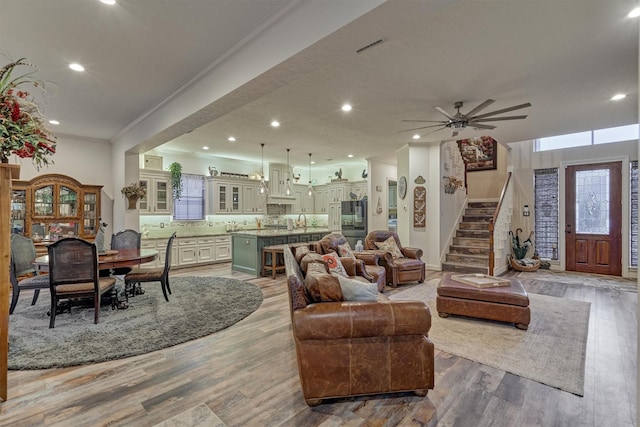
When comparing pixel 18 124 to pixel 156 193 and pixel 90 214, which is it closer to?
pixel 90 214

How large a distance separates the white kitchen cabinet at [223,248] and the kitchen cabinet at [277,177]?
6.22ft

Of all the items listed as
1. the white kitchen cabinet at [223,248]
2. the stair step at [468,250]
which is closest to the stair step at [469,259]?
the stair step at [468,250]

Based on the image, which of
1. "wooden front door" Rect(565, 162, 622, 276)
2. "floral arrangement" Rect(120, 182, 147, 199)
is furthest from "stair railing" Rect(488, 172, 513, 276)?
"floral arrangement" Rect(120, 182, 147, 199)

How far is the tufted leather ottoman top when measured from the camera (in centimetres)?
338

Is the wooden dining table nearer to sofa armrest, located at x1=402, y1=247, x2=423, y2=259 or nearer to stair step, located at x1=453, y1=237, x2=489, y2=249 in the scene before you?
sofa armrest, located at x1=402, y1=247, x2=423, y2=259

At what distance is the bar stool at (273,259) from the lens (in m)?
5.96

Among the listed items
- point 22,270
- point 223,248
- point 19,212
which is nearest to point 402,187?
point 223,248

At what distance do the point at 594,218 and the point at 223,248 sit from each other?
8.55m

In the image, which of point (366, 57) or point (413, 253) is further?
point (413, 253)

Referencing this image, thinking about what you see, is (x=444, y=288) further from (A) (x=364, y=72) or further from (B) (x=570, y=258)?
(B) (x=570, y=258)

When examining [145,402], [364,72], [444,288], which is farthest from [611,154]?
[145,402]

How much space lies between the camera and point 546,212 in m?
7.05

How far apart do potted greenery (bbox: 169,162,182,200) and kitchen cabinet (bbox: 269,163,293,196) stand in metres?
2.47

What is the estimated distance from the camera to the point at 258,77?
2.78m
